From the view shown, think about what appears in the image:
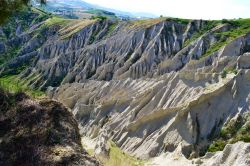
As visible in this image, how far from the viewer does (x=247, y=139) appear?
127 ft

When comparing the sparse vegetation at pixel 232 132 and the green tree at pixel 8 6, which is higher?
the green tree at pixel 8 6

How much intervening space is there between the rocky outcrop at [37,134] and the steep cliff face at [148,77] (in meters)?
25.2

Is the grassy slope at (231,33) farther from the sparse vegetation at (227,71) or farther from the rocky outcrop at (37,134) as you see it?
the rocky outcrop at (37,134)

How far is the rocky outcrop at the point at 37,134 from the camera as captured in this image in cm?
1928

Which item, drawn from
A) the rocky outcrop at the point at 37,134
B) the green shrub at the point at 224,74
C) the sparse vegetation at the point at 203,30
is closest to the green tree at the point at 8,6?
the rocky outcrop at the point at 37,134

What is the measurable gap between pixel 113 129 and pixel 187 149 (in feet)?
44.7

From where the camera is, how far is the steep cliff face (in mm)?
48938

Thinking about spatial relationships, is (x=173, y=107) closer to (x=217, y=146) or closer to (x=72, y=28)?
(x=217, y=146)

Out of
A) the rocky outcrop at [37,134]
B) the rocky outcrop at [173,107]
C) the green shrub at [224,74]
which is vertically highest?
the rocky outcrop at [37,134]

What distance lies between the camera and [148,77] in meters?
69.9

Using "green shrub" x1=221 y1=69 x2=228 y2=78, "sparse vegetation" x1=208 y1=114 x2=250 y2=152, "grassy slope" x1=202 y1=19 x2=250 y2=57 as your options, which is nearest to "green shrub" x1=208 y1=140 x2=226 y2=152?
"sparse vegetation" x1=208 y1=114 x2=250 y2=152

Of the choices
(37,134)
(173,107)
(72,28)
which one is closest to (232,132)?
(173,107)

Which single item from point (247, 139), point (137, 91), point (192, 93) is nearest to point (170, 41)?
point (137, 91)

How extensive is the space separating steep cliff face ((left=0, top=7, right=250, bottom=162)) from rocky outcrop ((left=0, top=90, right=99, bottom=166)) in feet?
82.5
